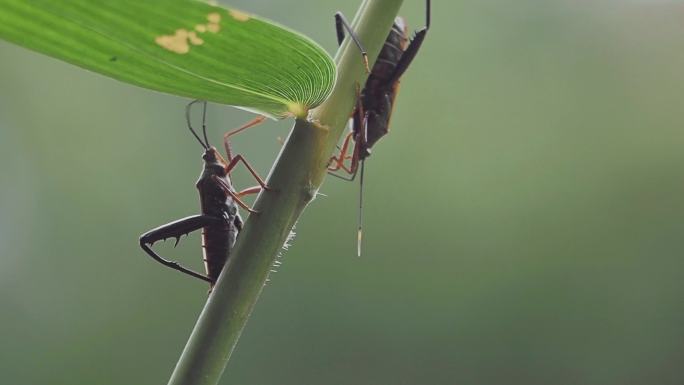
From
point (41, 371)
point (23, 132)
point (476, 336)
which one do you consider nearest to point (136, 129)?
point (23, 132)

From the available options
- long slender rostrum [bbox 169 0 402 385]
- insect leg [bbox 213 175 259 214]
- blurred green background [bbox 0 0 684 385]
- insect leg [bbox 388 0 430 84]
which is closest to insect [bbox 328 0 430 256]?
insect leg [bbox 388 0 430 84]

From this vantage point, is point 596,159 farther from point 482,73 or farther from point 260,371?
point 260,371

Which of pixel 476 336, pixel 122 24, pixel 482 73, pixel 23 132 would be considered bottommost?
pixel 476 336

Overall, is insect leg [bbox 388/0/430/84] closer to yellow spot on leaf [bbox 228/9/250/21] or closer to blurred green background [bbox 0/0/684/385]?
yellow spot on leaf [bbox 228/9/250/21]

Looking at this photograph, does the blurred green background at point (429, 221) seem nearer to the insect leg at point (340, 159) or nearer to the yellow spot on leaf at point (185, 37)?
the insect leg at point (340, 159)

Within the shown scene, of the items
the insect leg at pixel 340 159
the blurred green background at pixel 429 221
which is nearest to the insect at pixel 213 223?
the insect leg at pixel 340 159

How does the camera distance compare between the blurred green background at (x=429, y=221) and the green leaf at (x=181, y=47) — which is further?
the blurred green background at (x=429, y=221)
